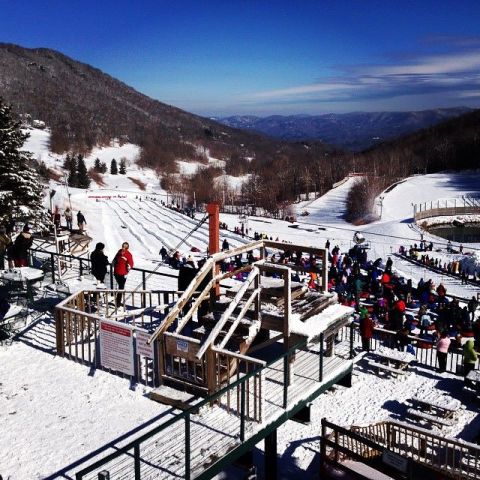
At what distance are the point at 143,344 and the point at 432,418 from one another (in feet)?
19.4

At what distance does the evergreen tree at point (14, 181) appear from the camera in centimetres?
2234

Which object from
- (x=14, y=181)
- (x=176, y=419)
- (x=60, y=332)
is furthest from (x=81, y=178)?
(x=176, y=419)

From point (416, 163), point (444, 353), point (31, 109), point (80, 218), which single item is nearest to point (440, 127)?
point (416, 163)

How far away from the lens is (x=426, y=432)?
29.5 feet

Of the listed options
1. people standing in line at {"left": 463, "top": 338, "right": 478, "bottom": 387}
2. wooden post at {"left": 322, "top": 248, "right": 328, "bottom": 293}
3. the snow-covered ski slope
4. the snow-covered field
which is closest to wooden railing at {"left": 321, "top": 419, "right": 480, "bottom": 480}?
the snow-covered field

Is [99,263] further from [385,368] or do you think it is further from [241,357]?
[241,357]

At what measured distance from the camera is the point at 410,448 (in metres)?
9.19

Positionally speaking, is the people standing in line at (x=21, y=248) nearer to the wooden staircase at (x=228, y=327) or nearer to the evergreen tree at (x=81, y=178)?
the wooden staircase at (x=228, y=327)

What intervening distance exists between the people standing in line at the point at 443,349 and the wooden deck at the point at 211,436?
574 centimetres

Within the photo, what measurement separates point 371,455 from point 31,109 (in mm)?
206487

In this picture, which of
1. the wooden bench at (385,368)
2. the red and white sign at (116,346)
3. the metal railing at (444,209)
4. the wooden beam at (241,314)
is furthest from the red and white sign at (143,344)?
the metal railing at (444,209)

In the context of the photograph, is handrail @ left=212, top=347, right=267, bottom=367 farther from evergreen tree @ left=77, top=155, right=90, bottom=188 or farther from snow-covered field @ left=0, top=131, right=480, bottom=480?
evergreen tree @ left=77, top=155, right=90, bottom=188

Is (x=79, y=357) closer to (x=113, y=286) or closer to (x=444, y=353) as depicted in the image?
(x=113, y=286)

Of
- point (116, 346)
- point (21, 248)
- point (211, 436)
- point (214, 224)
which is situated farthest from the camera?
point (21, 248)
